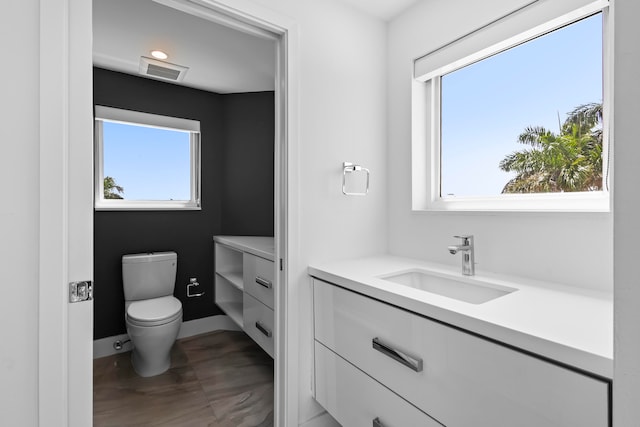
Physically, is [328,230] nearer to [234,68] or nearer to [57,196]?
[57,196]

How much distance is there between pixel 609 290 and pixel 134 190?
3.10m

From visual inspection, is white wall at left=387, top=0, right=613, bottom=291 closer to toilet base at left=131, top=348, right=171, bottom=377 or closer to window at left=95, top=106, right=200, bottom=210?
toilet base at left=131, top=348, right=171, bottom=377

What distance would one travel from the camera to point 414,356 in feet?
3.36

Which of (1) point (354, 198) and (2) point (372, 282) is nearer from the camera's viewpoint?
(2) point (372, 282)

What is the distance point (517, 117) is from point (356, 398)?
1.45 meters

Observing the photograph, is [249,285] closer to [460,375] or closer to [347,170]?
[347,170]

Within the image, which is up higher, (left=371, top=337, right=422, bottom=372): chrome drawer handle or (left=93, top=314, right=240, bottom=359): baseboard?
(left=371, top=337, right=422, bottom=372): chrome drawer handle

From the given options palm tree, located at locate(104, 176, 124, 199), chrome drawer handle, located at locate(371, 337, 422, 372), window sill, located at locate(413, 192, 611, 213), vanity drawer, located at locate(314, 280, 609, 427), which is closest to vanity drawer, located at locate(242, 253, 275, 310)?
vanity drawer, located at locate(314, 280, 609, 427)

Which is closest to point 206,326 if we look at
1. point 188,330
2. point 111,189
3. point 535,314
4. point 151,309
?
point 188,330

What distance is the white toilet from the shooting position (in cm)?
203

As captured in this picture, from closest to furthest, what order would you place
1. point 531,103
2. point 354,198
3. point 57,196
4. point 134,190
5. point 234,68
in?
point 57,196
point 531,103
point 354,198
point 234,68
point 134,190

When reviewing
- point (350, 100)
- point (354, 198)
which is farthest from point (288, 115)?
point (354, 198)

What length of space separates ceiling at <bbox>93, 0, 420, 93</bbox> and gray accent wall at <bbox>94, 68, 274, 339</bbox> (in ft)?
0.65

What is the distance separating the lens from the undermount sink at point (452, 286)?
1235mm
